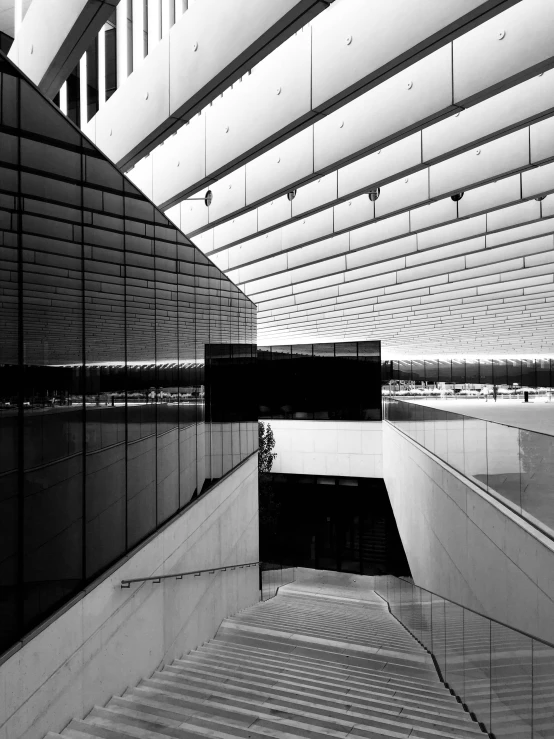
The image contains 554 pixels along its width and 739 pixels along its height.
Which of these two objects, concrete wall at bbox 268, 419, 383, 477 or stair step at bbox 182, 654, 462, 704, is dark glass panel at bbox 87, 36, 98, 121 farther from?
concrete wall at bbox 268, 419, 383, 477

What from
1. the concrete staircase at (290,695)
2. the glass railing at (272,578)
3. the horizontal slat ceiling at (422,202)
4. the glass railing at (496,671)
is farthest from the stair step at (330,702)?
the glass railing at (272,578)

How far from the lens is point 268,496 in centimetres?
3312

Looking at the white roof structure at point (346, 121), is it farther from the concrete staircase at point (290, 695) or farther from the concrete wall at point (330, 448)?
the concrete wall at point (330, 448)

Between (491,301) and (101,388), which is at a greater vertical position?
(491,301)

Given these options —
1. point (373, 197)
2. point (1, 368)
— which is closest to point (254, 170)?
point (373, 197)

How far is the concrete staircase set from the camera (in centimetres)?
620

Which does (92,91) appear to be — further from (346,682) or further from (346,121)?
(346,682)

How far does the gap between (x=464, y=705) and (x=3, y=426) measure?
21.7ft

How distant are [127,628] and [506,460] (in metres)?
6.52

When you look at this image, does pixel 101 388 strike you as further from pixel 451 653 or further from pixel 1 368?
pixel 451 653

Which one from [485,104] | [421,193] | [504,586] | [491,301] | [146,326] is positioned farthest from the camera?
[491,301]

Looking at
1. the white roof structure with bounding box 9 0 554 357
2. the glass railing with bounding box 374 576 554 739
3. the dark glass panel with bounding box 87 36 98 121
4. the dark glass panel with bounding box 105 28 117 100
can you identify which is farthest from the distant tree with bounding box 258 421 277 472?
the dark glass panel with bounding box 105 28 117 100

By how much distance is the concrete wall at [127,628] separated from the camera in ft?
18.7

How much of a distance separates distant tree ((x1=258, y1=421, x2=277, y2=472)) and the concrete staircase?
74.0 feet
